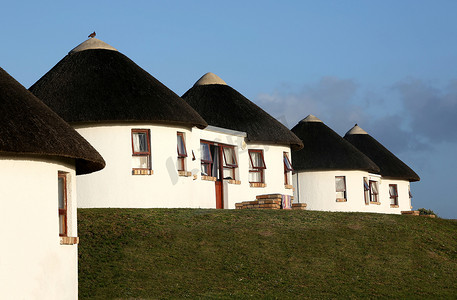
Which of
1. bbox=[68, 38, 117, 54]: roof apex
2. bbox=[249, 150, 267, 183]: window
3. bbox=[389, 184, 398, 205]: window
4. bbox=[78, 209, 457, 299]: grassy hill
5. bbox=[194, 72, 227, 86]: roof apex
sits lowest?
bbox=[78, 209, 457, 299]: grassy hill

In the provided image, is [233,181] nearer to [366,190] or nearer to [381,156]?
[366,190]

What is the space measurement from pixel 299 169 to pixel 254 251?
701 inches

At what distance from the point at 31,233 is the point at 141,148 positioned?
11418mm

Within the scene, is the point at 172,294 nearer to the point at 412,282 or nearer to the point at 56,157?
the point at 56,157

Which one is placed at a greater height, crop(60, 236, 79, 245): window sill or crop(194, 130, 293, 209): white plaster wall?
crop(194, 130, 293, 209): white plaster wall

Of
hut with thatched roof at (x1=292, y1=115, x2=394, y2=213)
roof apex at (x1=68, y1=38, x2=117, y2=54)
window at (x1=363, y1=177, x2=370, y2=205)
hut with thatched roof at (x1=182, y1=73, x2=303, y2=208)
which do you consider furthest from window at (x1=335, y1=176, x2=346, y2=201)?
roof apex at (x1=68, y1=38, x2=117, y2=54)

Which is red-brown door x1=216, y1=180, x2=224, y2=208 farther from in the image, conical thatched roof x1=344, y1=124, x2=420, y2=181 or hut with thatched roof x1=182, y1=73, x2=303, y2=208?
conical thatched roof x1=344, y1=124, x2=420, y2=181

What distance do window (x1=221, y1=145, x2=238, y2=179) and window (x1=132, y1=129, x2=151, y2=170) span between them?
4799 millimetres

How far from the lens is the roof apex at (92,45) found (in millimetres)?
30194

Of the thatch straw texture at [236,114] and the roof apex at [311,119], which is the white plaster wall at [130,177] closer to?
the thatch straw texture at [236,114]

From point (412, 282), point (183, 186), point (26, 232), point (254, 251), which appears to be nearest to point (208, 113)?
point (183, 186)

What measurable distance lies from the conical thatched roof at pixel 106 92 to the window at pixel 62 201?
9.07m

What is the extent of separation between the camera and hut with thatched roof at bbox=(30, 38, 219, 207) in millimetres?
26641

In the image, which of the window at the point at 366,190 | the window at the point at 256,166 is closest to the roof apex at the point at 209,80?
the window at the point at 256,166
